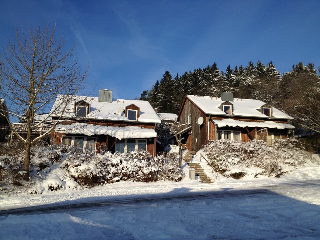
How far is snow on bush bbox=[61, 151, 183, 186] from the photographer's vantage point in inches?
536

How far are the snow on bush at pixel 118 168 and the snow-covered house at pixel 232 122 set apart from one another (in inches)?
409

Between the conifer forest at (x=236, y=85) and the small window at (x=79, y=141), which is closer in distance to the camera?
the small window at (x=79, y=141)

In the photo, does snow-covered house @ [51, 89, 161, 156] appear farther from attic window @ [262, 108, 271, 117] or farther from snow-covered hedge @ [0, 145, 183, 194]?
attic window @ [262, 108, 271, 117]

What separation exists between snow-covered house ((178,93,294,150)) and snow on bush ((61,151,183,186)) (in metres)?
10.4

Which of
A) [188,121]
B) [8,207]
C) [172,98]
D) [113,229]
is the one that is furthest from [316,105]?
[172,98]

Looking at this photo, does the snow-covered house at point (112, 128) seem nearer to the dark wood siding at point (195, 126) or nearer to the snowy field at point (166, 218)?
the dark wood siding at point (195, 126)

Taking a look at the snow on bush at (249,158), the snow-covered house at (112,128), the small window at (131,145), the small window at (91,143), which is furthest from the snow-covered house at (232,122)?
the small window at (91,143)

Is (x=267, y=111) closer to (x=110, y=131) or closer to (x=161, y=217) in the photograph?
(x=110, y=131)

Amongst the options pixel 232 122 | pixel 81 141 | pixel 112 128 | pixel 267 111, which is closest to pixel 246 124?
pixel 232 122

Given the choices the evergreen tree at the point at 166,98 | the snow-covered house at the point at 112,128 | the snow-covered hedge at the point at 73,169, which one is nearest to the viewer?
the snow-covered hedge at the point at 73,169

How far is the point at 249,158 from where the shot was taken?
1988 centimetres

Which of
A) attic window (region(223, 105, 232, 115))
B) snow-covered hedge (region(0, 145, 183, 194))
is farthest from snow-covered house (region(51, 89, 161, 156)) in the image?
attic window (region(223, 105, 232, 115))

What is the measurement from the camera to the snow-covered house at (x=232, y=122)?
85.7 ft

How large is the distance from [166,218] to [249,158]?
15.2 m
